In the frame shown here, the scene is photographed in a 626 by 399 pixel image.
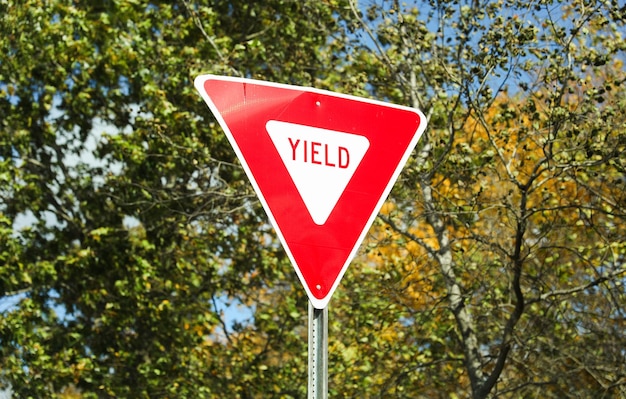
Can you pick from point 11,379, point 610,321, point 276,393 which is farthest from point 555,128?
point 11,379

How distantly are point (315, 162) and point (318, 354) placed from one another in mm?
548

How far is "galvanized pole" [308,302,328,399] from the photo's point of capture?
2387mm

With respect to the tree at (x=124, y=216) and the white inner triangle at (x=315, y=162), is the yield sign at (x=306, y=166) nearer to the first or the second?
the white inner triangle at (x=315, y=162)

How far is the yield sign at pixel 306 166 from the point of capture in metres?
2.58

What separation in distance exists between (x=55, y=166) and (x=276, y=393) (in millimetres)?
4614

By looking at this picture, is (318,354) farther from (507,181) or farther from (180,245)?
(180,245)

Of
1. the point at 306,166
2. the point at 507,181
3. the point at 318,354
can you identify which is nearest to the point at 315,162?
the point at 306,166

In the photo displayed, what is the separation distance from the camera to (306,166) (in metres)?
2.62

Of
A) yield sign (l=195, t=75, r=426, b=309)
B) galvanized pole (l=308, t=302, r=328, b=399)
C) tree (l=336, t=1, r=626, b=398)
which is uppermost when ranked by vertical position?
tree (l=336, t=1, r=626, b=398)

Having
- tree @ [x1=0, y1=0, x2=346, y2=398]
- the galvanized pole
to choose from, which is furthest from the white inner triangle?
tree @ [x1=0, y1=0, x2=346, y2=398]

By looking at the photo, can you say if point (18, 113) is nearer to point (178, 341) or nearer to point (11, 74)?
point (11, 74)

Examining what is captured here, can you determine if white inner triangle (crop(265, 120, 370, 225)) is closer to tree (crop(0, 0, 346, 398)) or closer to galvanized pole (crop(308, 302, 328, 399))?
galvanized pole (crop(308, 302, 328, 399))

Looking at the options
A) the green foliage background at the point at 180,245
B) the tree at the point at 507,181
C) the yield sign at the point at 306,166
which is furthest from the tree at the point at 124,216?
the yield sign at the point at 306,166

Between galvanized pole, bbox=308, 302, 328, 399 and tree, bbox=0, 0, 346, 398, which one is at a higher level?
tree, bbox=0, 0, 346, 398
